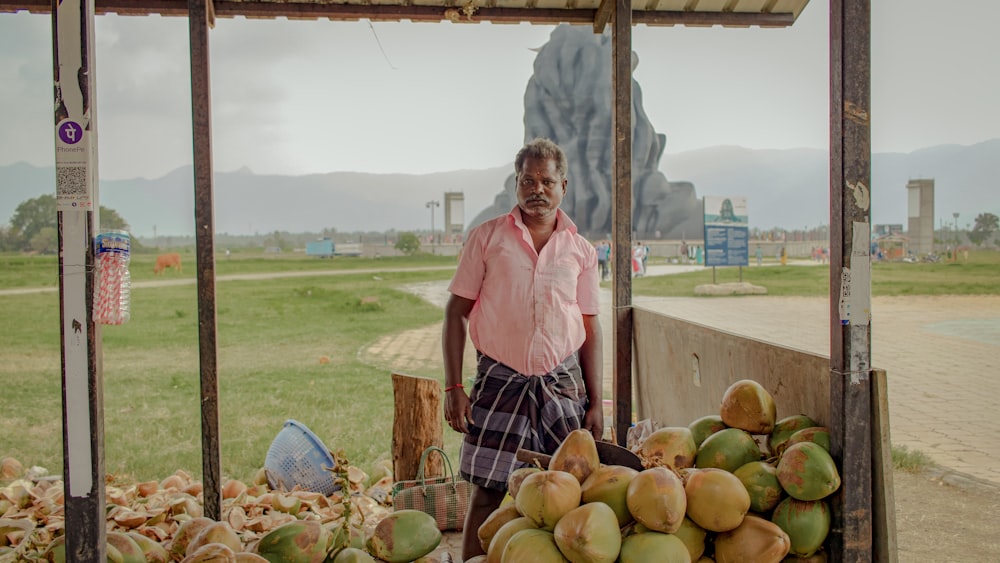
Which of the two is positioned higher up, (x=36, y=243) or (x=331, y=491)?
(x=36, y=243)

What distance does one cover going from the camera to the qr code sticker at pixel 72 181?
2027 mm

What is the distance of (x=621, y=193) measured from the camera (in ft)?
13.4

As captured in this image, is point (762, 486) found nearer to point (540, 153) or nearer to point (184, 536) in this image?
point (540, 153)

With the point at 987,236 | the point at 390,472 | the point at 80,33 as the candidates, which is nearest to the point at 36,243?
the point at 390,472

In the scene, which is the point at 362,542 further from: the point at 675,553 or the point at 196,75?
the point at 196,75

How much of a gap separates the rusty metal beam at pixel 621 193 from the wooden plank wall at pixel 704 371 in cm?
13

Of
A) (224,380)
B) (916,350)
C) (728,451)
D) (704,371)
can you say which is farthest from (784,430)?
(916,350)

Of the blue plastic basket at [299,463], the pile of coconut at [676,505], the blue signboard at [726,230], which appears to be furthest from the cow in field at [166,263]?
the pile of coconut at [676,505]

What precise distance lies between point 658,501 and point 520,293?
116 centimetres

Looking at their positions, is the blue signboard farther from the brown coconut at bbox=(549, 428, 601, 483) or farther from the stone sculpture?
the stone sculpture

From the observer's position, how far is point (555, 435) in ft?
8.80

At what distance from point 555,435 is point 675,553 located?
3.60 ft

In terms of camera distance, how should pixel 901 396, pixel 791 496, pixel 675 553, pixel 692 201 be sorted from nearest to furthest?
1. pixel 675 553
2. pixel 791 496
3. pixel 901 396
4. pixel 692 201

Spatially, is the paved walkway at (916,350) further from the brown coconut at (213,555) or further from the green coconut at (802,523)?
the brown coconut at (213,555)
